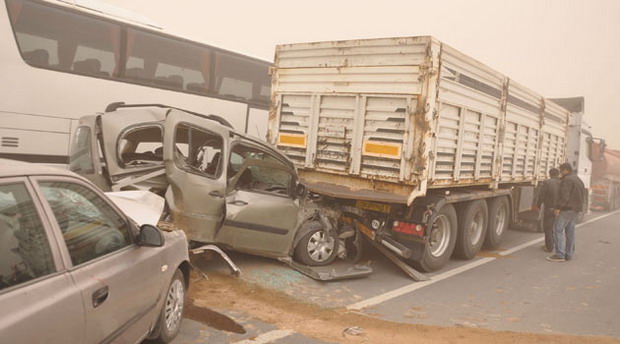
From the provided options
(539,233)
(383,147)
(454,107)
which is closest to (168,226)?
(383,147)

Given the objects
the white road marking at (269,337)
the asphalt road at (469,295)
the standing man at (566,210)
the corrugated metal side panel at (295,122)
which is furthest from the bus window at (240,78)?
the white road marking at (269,337)

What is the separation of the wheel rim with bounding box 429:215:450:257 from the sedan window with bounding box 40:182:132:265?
546 cm

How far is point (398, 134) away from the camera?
7039 millimetres

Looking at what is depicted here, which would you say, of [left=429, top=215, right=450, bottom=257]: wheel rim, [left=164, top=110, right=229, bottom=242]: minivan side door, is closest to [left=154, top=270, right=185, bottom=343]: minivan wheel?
[left=164, top=110, right=229, bottom=242]: minivan side door

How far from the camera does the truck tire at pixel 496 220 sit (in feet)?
31.3

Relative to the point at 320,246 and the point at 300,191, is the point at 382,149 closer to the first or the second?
the point at 300,191

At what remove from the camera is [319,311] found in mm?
5527

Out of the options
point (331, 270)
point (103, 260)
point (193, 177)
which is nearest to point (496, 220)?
point (331, 270)

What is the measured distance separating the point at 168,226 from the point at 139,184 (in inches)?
48.8

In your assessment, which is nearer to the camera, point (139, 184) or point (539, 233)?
point (139, 184)

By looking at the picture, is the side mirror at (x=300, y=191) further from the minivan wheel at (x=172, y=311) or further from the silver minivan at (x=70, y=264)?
the silver minivan at (x=70, y=264)

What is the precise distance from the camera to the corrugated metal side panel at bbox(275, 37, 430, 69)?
22.6 ft

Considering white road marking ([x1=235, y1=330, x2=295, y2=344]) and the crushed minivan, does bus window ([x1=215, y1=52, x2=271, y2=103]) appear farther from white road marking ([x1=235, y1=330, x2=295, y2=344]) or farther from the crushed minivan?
white road marking ([x1=235, y1=330, x2=295, y2=344])

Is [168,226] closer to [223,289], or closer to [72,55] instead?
[223,289]
